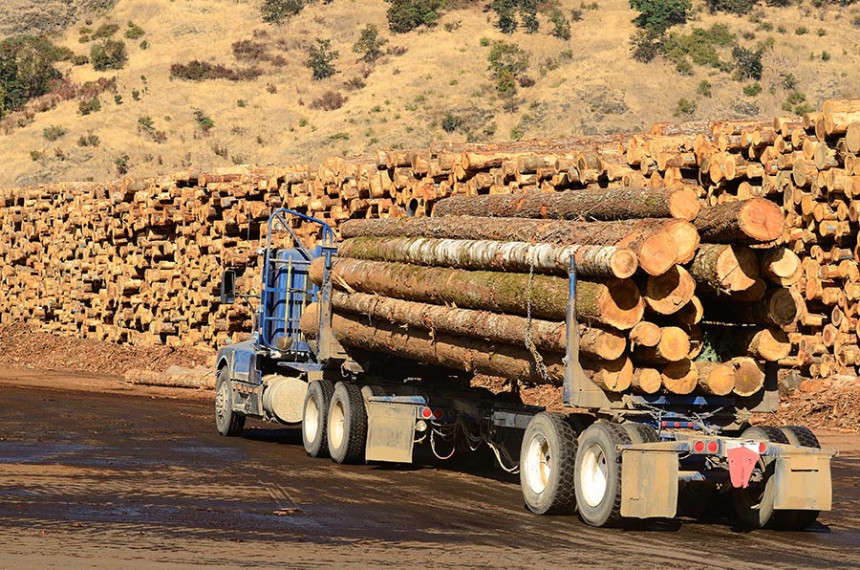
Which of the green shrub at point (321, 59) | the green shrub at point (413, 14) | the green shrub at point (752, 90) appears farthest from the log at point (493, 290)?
the green shrub at point (413, 14)

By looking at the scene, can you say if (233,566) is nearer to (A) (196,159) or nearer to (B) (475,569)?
(B) (475,569)

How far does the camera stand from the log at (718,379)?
42.3 feet

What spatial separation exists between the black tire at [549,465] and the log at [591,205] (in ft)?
6.33

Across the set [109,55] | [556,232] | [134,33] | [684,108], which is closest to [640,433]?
[556,232]

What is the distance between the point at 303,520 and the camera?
12.7 meters

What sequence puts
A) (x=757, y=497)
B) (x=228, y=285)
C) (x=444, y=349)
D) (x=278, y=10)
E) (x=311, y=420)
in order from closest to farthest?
(x=757, y=497)
(x=444, y=349)
(x=311, y=420)
(x=228, y=285)
(x=278, y=10)

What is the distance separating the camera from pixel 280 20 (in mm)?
97125

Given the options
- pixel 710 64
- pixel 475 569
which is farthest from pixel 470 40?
pixel 475 569

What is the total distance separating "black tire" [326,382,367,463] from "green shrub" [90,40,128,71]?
254ft

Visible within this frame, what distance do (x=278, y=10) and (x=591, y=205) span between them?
3396 inches

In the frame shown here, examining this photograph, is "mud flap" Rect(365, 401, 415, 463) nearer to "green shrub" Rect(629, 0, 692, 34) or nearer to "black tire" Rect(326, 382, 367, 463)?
"black tire" Rect(326, 382, 367, 463)

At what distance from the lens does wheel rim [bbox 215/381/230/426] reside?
69.9ft

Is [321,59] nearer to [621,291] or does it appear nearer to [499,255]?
[499,255]

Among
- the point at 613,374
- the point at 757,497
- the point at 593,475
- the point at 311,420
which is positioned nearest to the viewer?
the point at 613,374
